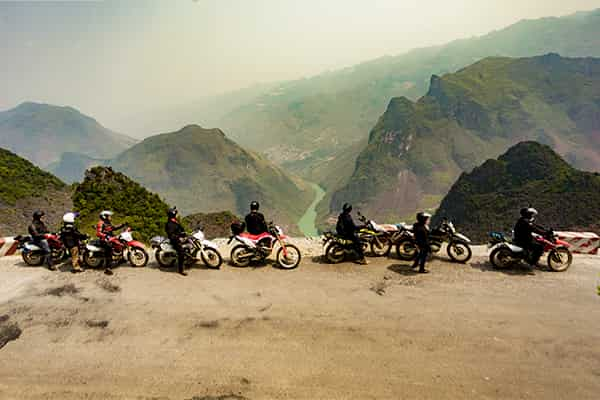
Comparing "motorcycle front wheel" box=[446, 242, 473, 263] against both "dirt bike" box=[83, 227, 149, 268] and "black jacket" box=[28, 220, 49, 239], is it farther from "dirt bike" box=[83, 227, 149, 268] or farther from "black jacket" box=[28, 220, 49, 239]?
"black jacket" box=[28, 220, 49, 239]

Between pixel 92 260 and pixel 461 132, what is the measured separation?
19566 cm

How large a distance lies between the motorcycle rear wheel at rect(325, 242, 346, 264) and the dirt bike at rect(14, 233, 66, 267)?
930 centimetres

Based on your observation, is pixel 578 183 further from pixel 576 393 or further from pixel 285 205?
pixel 285 205

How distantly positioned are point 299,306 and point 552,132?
21921cm

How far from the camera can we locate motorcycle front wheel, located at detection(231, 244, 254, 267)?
10078 mm

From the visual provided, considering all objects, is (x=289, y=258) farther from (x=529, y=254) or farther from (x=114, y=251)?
(x=529, y=254)

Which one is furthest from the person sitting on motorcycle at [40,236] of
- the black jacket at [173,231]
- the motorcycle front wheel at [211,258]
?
the motorcycle front wheel at [211,258]

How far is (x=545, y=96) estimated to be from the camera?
621 feet

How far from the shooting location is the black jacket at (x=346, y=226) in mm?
9922

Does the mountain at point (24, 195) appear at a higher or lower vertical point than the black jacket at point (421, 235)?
lower

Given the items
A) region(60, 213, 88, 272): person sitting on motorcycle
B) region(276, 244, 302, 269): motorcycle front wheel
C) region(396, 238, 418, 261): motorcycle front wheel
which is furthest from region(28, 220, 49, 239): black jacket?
region(396, 238, 418, 261): motorcycle front wheel

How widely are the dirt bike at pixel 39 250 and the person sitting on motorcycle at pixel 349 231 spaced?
9737mm

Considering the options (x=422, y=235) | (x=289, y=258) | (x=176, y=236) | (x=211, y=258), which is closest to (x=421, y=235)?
(x=422, y=235)

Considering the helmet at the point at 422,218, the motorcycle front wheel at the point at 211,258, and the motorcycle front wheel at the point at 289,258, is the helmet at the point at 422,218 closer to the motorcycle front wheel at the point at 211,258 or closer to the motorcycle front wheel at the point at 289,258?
the motorcycle front wheel at the point at 289,258
